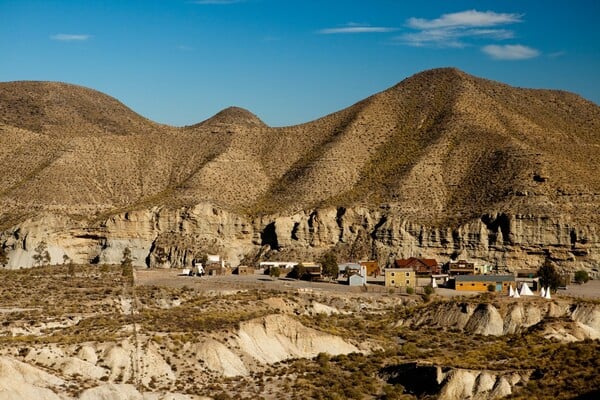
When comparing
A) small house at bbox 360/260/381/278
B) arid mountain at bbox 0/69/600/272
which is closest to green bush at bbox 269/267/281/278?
small house at bbox 360/260/381/278

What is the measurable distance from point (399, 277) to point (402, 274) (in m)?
0.44

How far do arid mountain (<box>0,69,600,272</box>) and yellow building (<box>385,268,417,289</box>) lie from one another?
16.3 meters

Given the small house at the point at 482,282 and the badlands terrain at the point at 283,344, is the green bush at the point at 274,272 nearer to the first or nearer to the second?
the badlands terrain at the point at 283,344

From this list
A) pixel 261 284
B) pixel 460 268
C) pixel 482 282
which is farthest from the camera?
pixel 460 268

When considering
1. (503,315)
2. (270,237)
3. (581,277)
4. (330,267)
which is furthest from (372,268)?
(503,315)

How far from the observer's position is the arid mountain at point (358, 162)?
381 ft

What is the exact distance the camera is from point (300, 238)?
4515 inches

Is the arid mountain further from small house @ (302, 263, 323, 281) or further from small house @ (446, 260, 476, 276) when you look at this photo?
small house @ (302, 263, 323, 281)

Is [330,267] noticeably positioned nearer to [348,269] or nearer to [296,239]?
[348,269]

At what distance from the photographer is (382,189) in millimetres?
122938

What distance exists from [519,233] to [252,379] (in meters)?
60.5

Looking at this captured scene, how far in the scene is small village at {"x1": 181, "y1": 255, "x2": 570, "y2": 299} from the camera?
91.3 m

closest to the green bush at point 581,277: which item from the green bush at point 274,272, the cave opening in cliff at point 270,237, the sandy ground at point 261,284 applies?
the sandy ground at point 261,284

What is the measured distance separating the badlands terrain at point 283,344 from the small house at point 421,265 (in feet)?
58.3
